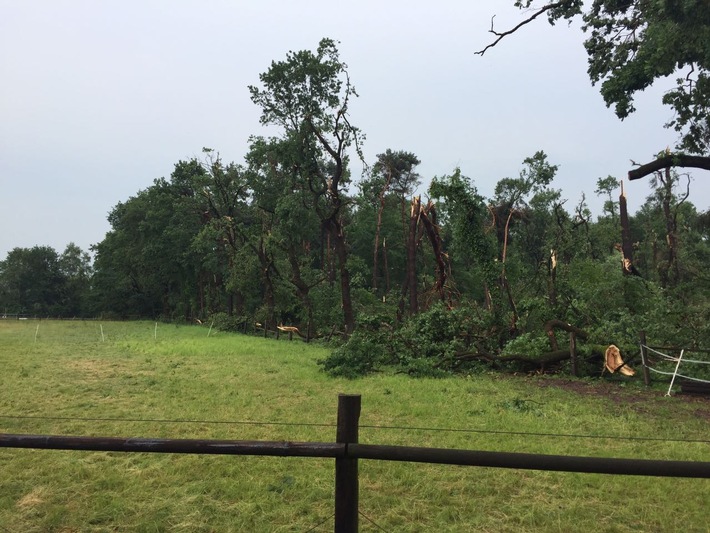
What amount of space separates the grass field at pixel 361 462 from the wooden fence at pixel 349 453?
140 centimetres

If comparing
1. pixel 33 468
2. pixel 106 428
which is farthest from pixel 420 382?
pixel 33 468

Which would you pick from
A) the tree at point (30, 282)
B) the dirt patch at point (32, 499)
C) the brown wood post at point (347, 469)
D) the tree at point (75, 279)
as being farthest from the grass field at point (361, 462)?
the tree at point (30, 282)

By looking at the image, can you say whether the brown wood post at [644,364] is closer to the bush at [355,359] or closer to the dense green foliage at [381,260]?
the dense green foliage at [381,260]

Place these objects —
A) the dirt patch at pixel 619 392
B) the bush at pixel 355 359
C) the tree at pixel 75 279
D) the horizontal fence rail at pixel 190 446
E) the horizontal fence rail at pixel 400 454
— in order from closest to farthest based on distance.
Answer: the horizontal fence rail at pixel 400 454 → the horizontal fence rail at pixel 190 446 → the dirt patch at pixel 619 392 → the bush at pixel 355 359 → the tree at pixel 75 279

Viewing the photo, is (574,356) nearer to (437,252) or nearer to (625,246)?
(437,252)

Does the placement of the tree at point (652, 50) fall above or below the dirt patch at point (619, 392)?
above

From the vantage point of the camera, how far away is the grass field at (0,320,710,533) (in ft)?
14.6

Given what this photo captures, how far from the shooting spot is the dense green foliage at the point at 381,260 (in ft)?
51.8

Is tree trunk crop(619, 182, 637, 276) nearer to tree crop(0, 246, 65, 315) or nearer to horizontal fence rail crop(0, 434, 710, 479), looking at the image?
horizontal fence rail crop(0, 434, 710, 479)

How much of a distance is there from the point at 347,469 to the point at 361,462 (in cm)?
302

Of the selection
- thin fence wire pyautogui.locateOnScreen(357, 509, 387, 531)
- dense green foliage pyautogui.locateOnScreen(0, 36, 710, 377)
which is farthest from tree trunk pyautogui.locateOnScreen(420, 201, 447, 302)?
thin fence wire pyautogui.locateOnScreen(357, 509, 387, 531)

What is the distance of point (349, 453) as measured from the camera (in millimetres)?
2994

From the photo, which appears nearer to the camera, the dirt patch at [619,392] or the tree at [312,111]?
the dirt patch at [619,392]

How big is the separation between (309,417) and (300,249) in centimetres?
3719
